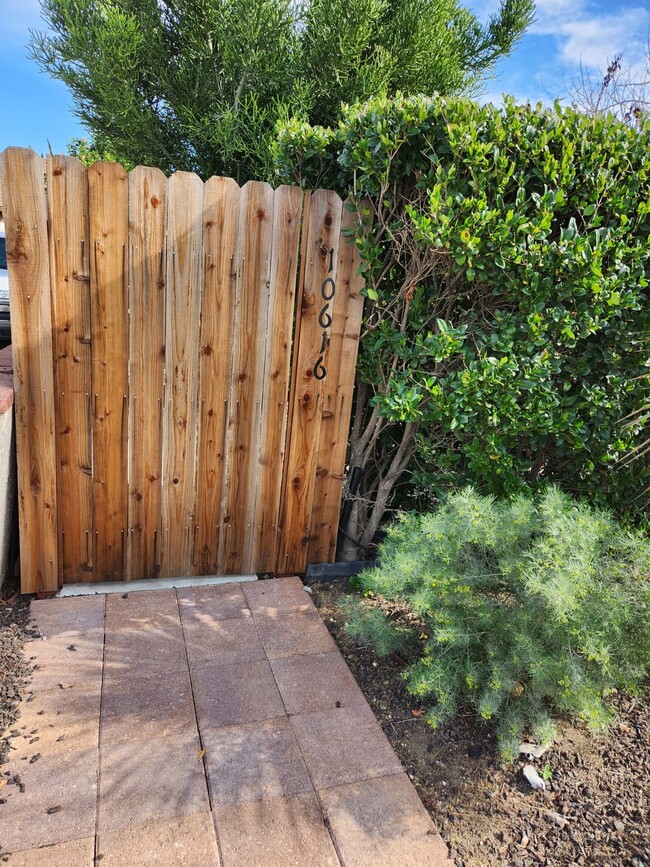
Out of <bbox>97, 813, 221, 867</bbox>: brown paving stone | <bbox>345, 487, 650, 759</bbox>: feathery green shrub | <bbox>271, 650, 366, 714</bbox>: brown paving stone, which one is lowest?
<bbox>271, 650, 366, 714</bbox>: brown paving stone

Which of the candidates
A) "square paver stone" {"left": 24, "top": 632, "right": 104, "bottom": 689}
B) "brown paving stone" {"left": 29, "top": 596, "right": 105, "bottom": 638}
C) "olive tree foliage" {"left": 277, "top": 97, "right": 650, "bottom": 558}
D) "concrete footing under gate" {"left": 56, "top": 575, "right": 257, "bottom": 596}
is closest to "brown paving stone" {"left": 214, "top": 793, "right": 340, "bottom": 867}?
"square paver stone" {"left": 24, "top": 632, "right": 104, "bottom": 689}

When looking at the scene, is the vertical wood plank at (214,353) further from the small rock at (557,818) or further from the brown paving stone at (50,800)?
the small rock at (557,818)

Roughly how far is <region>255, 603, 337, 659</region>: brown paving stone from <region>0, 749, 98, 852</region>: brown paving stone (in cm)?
88

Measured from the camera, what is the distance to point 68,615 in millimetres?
2732

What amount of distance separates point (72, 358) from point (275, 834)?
205cm

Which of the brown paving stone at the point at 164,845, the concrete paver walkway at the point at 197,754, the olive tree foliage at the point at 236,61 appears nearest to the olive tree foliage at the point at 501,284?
the concrete paver walkway at the point at 197,754

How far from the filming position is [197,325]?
2.81m

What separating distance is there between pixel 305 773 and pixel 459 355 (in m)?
2.00

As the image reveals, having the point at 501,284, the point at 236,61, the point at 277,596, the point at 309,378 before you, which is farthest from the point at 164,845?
the point at 236,61

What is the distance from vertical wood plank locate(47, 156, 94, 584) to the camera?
2.49 metres

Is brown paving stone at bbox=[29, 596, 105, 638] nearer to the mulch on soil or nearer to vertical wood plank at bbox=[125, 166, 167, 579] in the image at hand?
vertical wood plank at bbox=[125, 166, 167, 579]

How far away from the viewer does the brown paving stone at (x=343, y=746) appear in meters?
2.00

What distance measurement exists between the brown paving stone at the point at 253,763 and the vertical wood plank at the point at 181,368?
1175 millimetres

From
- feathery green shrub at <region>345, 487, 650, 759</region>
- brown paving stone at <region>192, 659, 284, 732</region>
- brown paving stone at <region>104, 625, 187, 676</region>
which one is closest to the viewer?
feathery green shrub at <region>345, 487, 650, 759</region>
